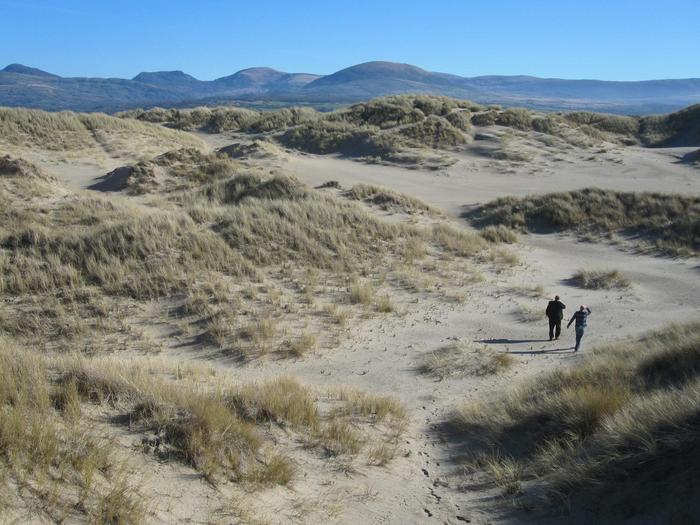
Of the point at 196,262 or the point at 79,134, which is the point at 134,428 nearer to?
the point at 196,262

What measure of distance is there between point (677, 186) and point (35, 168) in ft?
91.3

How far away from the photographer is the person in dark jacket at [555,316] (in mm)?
10523

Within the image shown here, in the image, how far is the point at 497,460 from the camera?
565cm

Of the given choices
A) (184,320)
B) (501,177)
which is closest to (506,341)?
(184,320)

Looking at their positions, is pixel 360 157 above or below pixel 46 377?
above

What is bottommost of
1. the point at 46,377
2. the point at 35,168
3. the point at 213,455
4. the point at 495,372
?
the point at 495,372

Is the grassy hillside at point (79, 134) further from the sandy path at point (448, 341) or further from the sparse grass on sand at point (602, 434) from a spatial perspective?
the sparse grass on sand at point (602, 434)

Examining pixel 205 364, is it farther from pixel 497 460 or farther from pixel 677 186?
pixel 677 186

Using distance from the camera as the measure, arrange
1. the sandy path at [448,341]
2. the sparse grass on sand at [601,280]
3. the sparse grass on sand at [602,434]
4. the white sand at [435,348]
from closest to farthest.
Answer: the sparse grass on sand at [602,434]
the white sand at [435,348]
the sandy path at [448,341]
the sparse grass on sand at [601,280]

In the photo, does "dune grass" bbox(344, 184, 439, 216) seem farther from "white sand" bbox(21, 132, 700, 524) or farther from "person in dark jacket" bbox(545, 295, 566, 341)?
"person in dark jacket" bbox(545, 295, 566, 341)

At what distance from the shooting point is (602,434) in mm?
5047

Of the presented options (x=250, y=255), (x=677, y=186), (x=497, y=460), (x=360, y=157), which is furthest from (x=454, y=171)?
(x=497, y=460)

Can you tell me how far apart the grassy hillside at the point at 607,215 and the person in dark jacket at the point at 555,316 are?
8671 mm

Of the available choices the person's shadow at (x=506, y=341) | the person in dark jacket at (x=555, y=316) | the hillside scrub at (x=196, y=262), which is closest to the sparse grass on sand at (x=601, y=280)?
the hillside scrub at (x=196, y=262)
